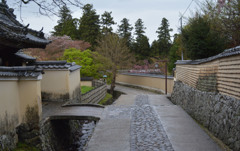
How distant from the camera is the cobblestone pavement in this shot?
562 centimetres

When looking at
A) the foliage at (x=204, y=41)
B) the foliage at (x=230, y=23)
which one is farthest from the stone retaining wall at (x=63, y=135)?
the foliage at (x=230, y=23)

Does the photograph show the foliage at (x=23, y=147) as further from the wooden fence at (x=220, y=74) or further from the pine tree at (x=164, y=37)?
the pine tree at (x=164, y=37)

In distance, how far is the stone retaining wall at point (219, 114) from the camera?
4.95m

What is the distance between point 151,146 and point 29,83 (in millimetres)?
4281

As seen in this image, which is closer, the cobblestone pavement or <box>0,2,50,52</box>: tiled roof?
the cobblestone pavement

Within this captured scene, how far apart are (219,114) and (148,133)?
2.06m

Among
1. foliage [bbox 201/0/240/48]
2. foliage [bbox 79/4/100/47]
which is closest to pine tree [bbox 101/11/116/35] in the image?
foliage [bbox 79/4/100/47]

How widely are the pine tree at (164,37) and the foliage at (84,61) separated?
72.5ft

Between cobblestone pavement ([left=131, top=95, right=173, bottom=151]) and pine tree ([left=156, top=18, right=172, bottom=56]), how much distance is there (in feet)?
115

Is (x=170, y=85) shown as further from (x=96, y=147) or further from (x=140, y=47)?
(x=140, y=47)

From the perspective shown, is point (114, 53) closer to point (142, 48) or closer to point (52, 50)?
point (52, 50)

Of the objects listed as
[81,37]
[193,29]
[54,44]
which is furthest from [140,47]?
[193,29]

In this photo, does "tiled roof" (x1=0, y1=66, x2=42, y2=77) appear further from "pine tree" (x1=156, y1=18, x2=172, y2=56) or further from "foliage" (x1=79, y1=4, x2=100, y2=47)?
"pine tree" (x1=156, y1=18, x2=172, y2=56)

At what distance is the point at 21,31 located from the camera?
7000 mm
